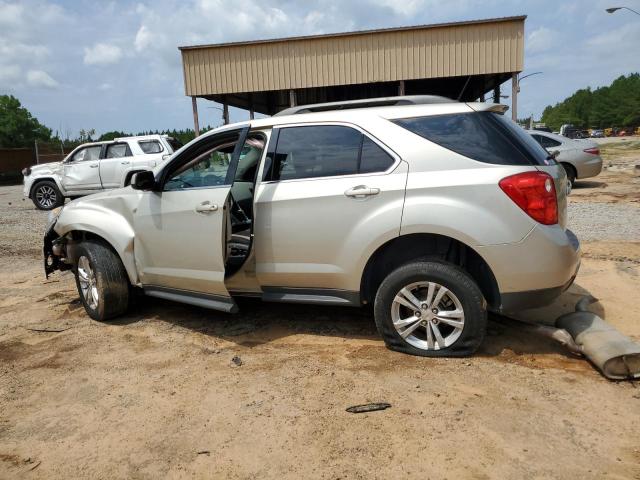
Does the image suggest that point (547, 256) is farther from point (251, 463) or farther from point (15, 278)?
point (15, 278)

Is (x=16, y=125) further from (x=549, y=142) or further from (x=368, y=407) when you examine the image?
(x=368, y=407)

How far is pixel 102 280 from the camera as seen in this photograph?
4555 mm

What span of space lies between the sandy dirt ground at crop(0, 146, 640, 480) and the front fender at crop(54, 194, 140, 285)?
667mm

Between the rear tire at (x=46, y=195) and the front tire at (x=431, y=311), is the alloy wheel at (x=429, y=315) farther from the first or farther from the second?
the rear tire at (x=46, y=195)

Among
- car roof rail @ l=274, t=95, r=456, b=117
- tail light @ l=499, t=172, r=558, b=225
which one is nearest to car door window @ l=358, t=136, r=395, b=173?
car roof rail @ l=274, t=95, r=456, b=117

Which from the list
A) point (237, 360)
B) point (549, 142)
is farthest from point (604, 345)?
point (549, 142)

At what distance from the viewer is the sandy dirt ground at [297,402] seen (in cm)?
246

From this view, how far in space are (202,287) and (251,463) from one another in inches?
74.1

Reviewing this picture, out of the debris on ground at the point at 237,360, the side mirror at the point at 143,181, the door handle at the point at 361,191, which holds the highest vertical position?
the side mirror at the point at 143,181

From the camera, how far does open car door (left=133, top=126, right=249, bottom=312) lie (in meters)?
3.93

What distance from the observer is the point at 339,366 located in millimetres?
3541

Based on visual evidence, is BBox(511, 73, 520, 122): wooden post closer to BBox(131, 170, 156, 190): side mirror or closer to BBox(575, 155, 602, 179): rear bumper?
BBox(575, 155, 602, 179): rear bumper

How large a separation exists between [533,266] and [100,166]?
42.4 feet

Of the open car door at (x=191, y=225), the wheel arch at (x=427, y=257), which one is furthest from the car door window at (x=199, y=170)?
the wheel arch at (x=427, y=257)
